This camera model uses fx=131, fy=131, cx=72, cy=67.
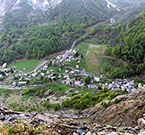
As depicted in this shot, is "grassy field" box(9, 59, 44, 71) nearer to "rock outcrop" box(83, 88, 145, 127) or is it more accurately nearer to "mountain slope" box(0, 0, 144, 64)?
"mountain slope" box(0, 0, 144, 64)

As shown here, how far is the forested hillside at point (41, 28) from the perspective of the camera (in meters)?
120

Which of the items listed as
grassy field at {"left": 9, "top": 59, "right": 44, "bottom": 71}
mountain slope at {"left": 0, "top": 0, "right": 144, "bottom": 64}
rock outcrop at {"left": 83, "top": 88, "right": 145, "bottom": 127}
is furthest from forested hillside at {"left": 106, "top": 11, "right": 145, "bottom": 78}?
grassy field at {"left": 9, "top": 59, "right": 44, "bottom": 71}

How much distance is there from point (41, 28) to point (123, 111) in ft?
470

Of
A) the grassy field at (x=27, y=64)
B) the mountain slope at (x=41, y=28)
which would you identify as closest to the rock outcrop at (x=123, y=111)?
the grassy field at (x=27, y=64)

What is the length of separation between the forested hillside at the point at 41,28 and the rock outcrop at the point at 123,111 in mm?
89319

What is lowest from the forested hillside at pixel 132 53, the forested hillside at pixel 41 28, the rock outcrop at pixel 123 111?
the rock outcrop at pixel 123 111

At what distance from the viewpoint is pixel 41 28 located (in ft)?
495

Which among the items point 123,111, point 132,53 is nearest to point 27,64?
point 132,53

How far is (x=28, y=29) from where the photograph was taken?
154 metres

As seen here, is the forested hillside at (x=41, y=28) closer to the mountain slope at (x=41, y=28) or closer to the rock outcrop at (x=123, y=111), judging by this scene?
the mountain slope at (x=41, y=28)

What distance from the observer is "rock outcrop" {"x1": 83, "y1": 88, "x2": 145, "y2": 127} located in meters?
24.3

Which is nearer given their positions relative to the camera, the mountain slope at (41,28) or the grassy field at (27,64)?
the grassy field at (27,64)

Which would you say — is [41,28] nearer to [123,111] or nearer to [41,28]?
[41,28]

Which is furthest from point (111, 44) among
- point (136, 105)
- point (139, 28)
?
point (136, 105)
